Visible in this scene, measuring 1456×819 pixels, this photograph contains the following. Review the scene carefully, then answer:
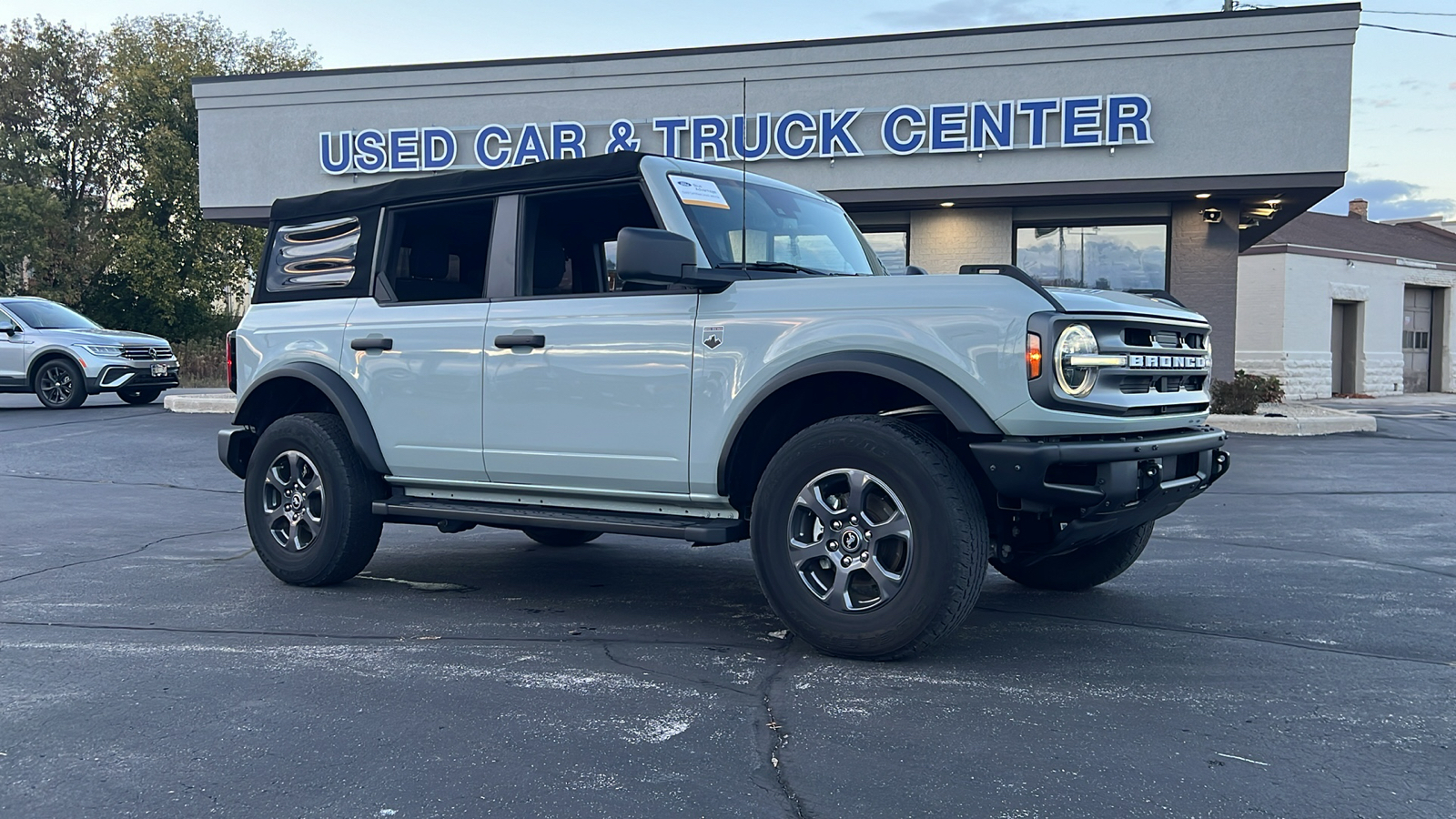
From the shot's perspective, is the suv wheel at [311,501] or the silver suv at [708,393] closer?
the silver suv at [708,393]

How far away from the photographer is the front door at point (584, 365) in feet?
16.9

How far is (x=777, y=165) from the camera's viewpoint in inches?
752

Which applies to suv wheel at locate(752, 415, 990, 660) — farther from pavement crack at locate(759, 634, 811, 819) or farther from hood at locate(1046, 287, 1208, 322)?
hood at locate(1046, 287, 1208, 322)

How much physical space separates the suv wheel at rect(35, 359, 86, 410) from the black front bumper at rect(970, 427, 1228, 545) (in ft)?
61.5

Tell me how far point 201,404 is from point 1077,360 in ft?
55.9

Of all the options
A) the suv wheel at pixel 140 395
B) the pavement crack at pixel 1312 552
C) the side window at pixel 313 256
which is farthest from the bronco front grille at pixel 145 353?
the pavement crack at pixel 1312 552

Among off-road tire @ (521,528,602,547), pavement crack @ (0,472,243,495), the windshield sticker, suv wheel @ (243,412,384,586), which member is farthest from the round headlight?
pavement crack @ (0,472,243,495)

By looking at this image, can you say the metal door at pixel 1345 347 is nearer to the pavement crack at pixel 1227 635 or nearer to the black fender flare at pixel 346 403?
the pavement crack at pixel 1227 635

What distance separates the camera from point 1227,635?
5.19 metres

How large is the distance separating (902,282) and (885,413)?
0.56m

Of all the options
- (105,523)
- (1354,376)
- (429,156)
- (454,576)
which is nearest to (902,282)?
(454,576)

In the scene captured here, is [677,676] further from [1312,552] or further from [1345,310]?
[1345,310]

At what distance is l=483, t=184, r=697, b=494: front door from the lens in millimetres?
5164

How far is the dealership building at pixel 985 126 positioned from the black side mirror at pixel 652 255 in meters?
13.8
